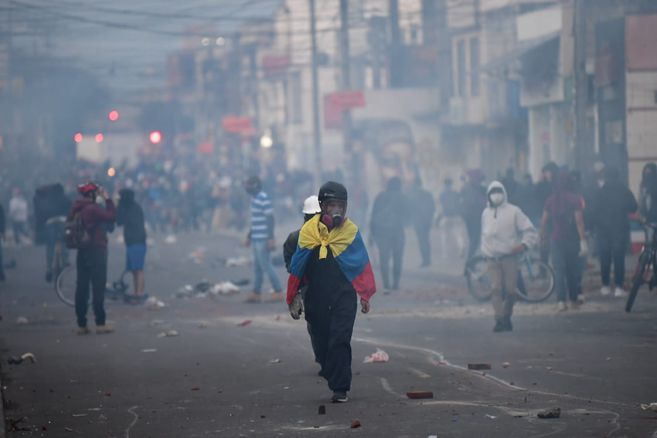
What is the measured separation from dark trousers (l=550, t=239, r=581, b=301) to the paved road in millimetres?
412

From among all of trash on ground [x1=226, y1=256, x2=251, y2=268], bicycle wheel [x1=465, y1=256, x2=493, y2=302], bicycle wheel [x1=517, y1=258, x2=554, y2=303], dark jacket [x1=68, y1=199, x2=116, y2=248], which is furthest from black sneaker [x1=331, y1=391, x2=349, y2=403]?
trash on ground [x1=226, y1=256, x2=251, y2=268]

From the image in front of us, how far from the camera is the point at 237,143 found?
8569 cm

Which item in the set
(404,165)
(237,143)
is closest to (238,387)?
(404,165)

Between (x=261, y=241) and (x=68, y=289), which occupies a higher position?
(x=261, y=241)

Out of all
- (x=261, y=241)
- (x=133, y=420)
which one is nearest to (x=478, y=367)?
(x=133, y=420)

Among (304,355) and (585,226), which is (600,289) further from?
(304,355)

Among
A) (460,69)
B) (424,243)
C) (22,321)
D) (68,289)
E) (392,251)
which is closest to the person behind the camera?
(22,321)

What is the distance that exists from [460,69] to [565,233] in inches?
1275

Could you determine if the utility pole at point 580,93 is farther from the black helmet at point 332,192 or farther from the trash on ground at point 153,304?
the black helmet at point 332,192

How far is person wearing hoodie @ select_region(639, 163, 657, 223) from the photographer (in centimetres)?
1978

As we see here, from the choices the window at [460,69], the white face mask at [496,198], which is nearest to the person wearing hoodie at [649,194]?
the white face mask at [496,198]

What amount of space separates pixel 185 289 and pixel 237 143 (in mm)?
63171

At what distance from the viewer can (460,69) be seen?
4919 centimetres

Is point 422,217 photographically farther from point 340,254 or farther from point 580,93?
point 340,254
